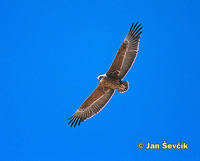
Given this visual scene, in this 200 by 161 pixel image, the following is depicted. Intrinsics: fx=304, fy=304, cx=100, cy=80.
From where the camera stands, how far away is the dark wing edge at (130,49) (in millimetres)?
13625

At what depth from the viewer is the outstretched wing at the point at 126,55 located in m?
13.6

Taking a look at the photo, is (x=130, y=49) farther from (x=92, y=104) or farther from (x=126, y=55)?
(x=92, y=104)

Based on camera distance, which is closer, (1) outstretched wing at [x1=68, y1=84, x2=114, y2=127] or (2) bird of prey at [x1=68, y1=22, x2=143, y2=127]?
(2) bird of prey at [x1=68, y1=22, x2=143, y2=127]

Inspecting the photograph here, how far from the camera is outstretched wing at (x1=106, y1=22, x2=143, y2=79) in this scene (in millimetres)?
13594

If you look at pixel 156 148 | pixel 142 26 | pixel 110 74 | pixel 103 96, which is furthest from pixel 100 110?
pixel 142 26

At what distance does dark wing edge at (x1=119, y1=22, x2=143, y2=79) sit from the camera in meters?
13.6

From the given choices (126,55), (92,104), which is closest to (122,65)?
(126,55)

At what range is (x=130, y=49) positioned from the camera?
1362 cm

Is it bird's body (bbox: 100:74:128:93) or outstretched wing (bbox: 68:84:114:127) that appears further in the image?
outstretched wing (bbox: 68:84:114:127)

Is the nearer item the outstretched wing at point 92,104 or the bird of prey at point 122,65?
A: the bird of prey at point 122,65

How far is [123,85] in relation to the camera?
44.9 ft

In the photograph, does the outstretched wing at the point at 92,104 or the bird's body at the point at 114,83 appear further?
the outstretched wing at the point at 92,104

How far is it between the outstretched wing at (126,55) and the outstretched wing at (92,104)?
1.33 m

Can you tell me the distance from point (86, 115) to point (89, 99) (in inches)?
32.2
